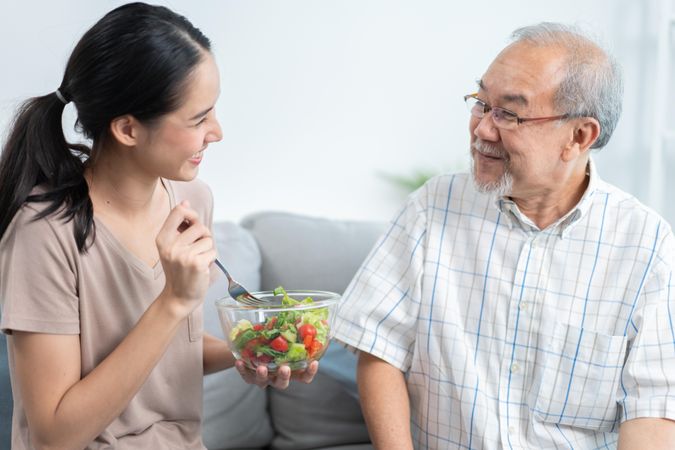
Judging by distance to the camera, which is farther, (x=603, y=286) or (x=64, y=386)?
(x=603, y=286)

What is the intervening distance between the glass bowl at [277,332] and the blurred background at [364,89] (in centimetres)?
114

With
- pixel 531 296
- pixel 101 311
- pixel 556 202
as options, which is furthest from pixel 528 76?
pixel 101 311

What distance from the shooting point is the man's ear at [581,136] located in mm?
1686

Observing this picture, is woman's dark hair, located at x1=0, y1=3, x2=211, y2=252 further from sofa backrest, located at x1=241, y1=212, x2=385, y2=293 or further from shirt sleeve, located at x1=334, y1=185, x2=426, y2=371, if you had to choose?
sofa backrest, located at x1=241, y1=212, x2=385, y2=293

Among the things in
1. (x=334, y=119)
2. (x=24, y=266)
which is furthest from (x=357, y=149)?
(x=24, y=266)

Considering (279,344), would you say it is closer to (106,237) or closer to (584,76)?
(106,237)

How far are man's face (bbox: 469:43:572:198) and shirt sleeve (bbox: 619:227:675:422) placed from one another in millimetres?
286

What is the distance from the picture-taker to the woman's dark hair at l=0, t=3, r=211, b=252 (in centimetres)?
128

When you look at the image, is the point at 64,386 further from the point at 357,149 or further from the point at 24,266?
the point at 357,149

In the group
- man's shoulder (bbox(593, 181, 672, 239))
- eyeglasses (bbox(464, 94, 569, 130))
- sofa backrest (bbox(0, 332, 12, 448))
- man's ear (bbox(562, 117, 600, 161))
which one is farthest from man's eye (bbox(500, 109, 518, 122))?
sofa backrest (bbox(0, 332, 12, 448))

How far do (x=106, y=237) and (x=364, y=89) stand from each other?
148 centimetres

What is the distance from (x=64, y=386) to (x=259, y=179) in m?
1.38

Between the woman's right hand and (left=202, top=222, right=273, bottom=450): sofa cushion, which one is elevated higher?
the woman's right hand

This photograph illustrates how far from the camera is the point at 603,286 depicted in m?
1.69
